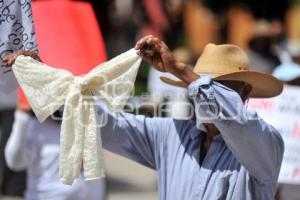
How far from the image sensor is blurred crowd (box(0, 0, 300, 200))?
28.0 feet

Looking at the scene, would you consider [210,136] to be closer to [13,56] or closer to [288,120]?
[13,56]

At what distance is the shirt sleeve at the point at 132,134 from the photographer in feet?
12.5

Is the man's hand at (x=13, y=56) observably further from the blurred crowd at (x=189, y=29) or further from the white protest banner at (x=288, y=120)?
the blurred crowd at (x=189, y=29)

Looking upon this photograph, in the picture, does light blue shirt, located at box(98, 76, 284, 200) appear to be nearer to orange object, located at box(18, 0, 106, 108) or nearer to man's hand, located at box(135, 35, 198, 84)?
man's hand, located at box(135, 35, 198, 84)

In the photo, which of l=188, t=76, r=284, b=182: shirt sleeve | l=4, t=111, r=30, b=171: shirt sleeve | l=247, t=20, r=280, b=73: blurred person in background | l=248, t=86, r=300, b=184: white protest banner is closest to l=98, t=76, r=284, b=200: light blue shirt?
l=188, t=76, r=284, b=182: shirt sleeve

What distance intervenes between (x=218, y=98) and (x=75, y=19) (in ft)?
5.68

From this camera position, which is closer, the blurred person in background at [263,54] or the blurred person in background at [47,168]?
the blurred person in background at [47,168]

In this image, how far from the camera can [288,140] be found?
5766mm

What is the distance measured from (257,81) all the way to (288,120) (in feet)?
6.95

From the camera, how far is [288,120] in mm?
5773

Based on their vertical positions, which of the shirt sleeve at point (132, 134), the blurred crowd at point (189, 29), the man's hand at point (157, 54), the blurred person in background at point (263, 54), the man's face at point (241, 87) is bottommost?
the blurred crowd at point (189, 29)

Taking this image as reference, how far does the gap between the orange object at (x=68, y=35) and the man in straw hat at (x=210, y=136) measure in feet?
2.52

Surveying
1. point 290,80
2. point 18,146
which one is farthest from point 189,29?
point 18,146

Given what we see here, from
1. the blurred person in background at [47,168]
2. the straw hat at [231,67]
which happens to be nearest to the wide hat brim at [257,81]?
the straw hat at [231,67]
